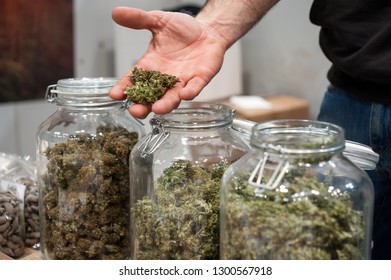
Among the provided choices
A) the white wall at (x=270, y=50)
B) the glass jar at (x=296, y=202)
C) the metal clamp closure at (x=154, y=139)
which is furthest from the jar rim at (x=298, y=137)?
the white wall at (x=270, y=50)

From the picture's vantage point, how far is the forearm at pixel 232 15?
1341mm

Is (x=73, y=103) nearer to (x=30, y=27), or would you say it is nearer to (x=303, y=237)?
(x=303, y=237)

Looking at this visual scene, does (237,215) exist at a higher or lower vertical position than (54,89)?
lower

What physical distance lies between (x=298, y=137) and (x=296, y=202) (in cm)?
11

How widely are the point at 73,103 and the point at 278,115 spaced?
2250 mm

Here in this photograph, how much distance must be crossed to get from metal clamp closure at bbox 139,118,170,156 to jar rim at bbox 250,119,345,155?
0.22 metres

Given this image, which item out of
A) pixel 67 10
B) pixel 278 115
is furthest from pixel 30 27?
pixel 278 115

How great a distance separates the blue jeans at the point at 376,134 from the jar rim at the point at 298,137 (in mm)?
498

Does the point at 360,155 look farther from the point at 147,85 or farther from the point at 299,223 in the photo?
the point at 147,85

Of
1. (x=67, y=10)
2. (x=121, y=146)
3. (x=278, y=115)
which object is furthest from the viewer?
(x=67, y=10)

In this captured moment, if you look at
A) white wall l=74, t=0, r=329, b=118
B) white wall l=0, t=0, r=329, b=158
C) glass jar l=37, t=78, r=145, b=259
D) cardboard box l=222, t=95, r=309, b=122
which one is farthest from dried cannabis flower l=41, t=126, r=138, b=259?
white wall l=0, t=0, r=329, b=158

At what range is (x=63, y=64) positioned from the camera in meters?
3.67

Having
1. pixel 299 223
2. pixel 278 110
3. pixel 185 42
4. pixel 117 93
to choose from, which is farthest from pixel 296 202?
pixel 278 110
